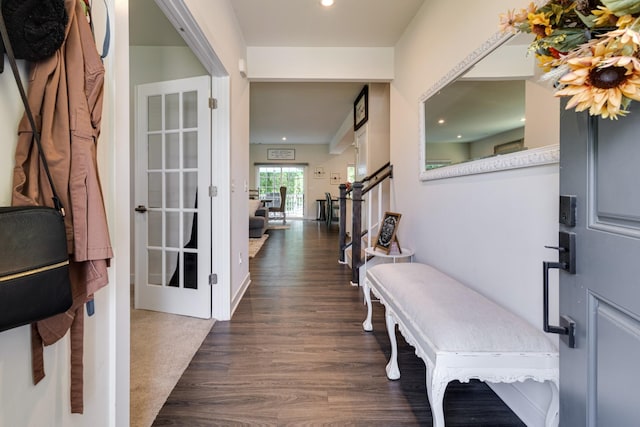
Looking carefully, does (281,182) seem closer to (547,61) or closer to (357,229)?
(357,229)

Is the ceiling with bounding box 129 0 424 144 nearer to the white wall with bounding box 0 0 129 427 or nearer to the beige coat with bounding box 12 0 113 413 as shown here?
the white wall with bounding box 0 0 129 427

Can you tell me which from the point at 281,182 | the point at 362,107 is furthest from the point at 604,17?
the point at 281,182

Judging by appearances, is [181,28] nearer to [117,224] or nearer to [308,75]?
[117,224]

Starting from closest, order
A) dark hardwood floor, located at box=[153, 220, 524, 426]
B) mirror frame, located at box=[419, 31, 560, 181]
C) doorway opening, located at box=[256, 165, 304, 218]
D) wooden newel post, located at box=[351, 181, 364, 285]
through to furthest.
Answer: mirror frame, located at box=[419, 31, 560, 181]
dark hardwood floor, located at box=[153, 220, 524, 426]
wooden newel post, located at box=[351, 181, 364, 285]
doorway opening, located at box=[256, 165, 304, 218]

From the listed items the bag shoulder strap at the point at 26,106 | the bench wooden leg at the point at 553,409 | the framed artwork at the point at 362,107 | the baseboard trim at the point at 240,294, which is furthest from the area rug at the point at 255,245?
the bag shoulder strap at the point at 26,106

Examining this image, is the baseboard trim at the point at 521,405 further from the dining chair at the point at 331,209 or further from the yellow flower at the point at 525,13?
the dining chair at the point at 331,209

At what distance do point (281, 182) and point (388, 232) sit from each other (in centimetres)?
851

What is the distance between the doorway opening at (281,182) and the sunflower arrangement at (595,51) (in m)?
10.2

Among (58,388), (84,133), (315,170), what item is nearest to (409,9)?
(84,133)

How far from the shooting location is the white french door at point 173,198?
243 centimetres

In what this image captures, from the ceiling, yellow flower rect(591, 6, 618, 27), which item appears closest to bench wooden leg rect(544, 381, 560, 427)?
yellow flower rect(591, 6, 618, 27)

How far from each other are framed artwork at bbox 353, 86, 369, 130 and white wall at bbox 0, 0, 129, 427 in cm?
378

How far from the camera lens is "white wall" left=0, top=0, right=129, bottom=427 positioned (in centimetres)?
68

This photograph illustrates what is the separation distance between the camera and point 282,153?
10.6m
